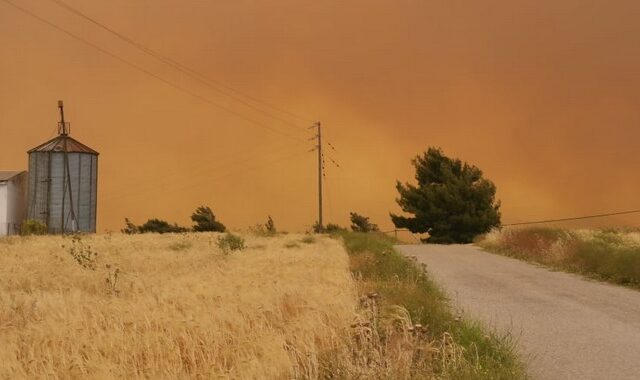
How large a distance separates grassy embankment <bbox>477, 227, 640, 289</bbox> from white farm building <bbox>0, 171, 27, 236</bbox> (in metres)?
43.5

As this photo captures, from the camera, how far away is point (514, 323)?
36.0 ft

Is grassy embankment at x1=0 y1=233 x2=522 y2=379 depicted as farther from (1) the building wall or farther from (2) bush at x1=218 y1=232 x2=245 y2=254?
(1) the building wall

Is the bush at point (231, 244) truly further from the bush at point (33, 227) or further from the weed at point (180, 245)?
the bush at point (33, 227)

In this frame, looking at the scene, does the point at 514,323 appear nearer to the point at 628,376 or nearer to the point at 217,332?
the point at 628,376

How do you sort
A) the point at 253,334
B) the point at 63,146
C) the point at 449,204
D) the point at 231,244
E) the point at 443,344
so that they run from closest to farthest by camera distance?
the point at 443,344, the point at 253,334, the point at 231,244, the point at 449,204, the point at 63,146

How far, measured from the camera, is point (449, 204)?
54094 millimetres

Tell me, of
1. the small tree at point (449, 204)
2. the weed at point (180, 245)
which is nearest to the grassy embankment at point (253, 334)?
the weed at point (180, 245)

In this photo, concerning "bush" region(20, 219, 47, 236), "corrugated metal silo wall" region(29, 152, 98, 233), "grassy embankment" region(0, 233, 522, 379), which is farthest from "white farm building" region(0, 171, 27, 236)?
"grassy embankment" region(0, 233, 522, 379)

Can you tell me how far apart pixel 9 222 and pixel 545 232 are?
4758 cm

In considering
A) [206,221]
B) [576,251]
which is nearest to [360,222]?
[206,221]

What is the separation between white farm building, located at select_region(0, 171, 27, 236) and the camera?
2357 inches

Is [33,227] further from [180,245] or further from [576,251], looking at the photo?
[576,251]

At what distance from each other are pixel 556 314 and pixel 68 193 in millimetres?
52857

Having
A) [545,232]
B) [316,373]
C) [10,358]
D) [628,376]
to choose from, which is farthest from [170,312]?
[545,232]
